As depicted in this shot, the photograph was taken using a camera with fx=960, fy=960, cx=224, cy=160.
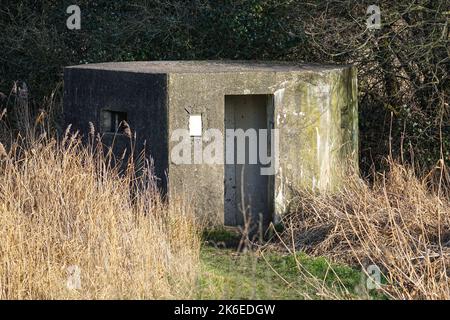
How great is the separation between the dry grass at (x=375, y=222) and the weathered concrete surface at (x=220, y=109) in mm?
400

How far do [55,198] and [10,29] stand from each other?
7.86 meters

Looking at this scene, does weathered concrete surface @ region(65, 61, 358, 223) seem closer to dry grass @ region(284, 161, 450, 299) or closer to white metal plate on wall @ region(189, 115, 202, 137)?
white metal plate on wall @ region(189, 115, 202, 137)

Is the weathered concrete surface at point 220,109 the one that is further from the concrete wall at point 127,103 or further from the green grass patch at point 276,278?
the green grass patch at point 276,278

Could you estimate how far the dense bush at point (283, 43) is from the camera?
11.6m

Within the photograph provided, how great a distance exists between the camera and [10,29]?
14930 mm

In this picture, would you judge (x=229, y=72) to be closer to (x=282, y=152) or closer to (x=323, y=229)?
(x=282, y=152)

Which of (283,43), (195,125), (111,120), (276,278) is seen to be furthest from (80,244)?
(283,43)

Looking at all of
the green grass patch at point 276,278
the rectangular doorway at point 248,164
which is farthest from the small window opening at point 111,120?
the green grass patch at point 276,278

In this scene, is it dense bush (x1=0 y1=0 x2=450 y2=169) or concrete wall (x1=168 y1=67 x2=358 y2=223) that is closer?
concrete wall (x1=168 y1=67 x2=358 y2=223)

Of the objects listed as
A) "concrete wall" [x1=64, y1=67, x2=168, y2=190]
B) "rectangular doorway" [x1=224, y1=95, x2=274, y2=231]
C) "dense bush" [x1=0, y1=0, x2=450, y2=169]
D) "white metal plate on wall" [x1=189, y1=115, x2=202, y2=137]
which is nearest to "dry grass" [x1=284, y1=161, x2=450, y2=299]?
"rectangular doorway" [x1=224, y1=95, x2=274, y2=231]

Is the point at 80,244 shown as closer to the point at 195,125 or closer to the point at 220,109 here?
the point at 195,125

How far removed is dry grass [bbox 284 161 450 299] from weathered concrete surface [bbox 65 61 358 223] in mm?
400

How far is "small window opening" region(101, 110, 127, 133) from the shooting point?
405 inches

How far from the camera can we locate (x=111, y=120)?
10.4m
